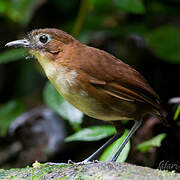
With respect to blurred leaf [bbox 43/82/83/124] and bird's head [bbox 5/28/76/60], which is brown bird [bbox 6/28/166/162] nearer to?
bird's head [bbox 5/28/76/60]

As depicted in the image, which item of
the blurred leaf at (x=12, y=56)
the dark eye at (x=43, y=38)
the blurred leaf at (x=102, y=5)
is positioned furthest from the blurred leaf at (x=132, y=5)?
the dark eye at (x=43, y=38)

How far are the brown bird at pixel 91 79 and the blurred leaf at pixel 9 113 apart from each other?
211 cm

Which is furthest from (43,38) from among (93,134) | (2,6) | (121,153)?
(2,6)

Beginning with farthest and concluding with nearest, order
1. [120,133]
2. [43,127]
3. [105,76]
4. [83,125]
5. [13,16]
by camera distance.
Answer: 1. [13,16]
2. [43,127]
3. [83,125]
4. [120,133]
5. [105,76]

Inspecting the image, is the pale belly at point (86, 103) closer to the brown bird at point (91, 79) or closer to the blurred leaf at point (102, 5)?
the brown bird at point (91, 79)

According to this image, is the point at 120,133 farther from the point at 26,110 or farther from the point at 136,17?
the point at 136,17

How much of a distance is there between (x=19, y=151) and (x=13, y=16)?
85.0 inches

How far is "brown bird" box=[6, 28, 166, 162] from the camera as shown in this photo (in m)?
2.80

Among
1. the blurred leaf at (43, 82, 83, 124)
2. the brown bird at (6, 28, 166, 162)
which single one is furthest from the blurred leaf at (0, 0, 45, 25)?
the brown bird at (6, 28, 166, 162)

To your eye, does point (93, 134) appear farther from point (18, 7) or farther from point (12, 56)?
point (18, 7)

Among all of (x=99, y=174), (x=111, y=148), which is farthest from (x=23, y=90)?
(x=99, y=174)

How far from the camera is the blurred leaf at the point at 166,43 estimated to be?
4.87 metres

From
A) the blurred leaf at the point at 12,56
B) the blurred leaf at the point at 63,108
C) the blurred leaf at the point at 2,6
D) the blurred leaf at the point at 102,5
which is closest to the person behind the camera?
the blurred leaf at the point at 63,108

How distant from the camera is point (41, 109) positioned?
215 inches
